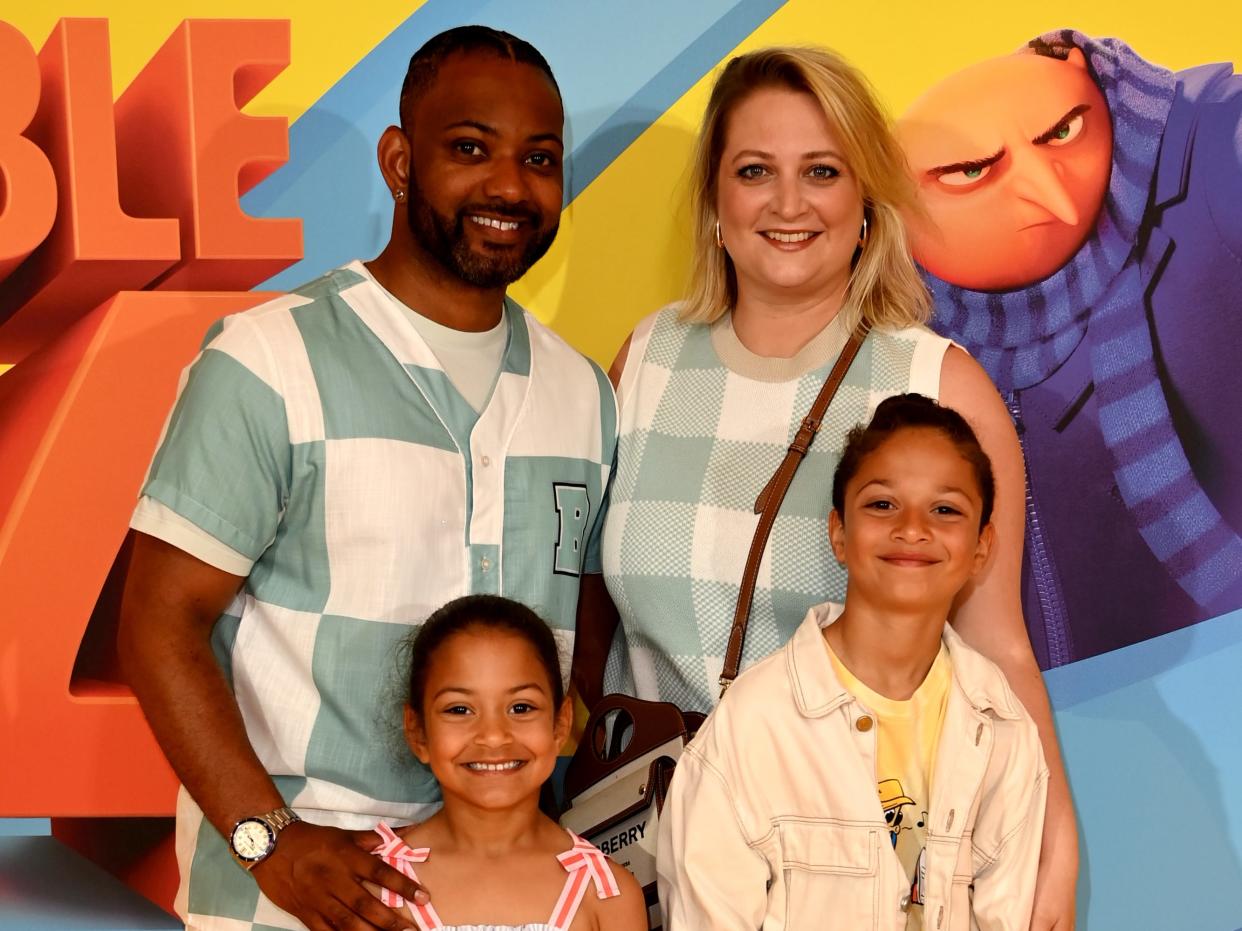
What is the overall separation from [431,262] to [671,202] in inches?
37.1

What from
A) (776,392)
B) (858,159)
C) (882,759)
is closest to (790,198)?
(858,159)

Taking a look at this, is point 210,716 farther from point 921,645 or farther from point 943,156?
point 943,156

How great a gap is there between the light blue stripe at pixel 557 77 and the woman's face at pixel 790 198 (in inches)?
23.5

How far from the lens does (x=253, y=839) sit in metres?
2.17

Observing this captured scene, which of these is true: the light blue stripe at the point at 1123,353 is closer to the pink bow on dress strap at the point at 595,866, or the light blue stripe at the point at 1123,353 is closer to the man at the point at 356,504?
the man at the point at 356,504

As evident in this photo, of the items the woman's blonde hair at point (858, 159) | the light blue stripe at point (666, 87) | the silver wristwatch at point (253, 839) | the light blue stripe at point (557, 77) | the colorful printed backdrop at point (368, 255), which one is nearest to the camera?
the silver wristwatch at point (253, 839)

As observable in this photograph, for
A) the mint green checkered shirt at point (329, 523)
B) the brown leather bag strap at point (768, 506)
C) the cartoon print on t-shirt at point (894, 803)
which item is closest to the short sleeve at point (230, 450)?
the mint green checkered shirt at point (329, 523)

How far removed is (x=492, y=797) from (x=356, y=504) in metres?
0.51

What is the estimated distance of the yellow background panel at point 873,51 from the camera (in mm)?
3295

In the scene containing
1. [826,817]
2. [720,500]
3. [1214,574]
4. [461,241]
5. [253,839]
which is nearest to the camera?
[253,839]

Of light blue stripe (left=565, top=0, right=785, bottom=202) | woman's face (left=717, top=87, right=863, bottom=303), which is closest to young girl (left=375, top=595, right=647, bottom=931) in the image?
woman's face (left=717, top=87, right=863, bottom=303)

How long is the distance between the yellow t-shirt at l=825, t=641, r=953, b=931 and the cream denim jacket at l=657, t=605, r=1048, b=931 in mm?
31

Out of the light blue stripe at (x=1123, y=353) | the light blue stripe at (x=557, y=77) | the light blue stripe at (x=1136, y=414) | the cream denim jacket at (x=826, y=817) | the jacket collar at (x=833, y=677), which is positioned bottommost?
the cream denim jacket at (x=826, y=817)

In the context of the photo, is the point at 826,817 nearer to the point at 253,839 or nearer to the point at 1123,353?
the point at 253,839
